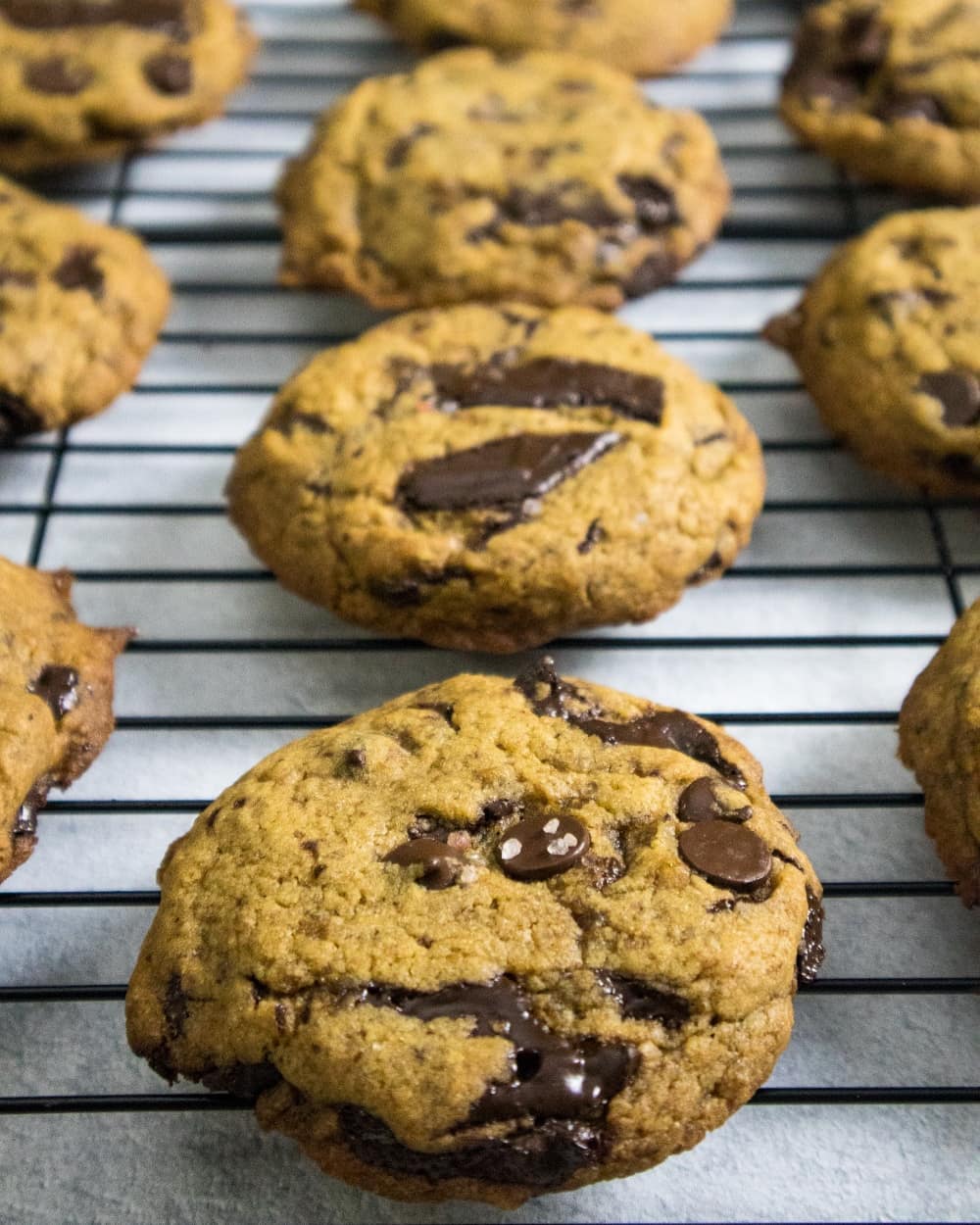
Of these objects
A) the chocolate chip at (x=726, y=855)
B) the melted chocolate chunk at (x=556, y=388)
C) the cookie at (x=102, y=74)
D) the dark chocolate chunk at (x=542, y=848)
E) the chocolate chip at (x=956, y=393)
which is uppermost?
the cookie at (x=102, y=74)

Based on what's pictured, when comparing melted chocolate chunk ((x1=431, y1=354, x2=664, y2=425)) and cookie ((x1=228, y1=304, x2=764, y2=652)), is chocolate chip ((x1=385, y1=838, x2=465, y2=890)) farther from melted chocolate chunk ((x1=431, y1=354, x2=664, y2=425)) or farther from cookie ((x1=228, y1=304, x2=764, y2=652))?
melted chocolate chunk ((x1=431, y1=354, x2=664, y2=425))

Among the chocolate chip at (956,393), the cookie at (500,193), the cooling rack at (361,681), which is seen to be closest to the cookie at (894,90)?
the cooling rack at (361,681)

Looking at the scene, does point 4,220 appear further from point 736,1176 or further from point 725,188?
point 736,1176

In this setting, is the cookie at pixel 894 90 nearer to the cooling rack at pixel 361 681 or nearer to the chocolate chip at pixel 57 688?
the cooling rack at pixel 361 681

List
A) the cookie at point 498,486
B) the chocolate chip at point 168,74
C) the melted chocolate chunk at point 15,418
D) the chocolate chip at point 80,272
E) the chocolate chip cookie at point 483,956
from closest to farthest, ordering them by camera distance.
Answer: the chocolate chip cookie at point 483,956, the cookie at point 498,486, the melted chocolate chunk at point 15,418, the chocolate chip at point 80,272, the chocolate chip at point 168,74

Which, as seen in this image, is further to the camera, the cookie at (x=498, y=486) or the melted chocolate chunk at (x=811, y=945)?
the cookie at (x=498, y=486)

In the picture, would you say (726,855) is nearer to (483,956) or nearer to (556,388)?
(483,956)

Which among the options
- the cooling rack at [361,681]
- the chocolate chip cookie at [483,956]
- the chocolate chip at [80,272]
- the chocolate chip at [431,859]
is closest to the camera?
the chocolate chip cookie at [483,956]
